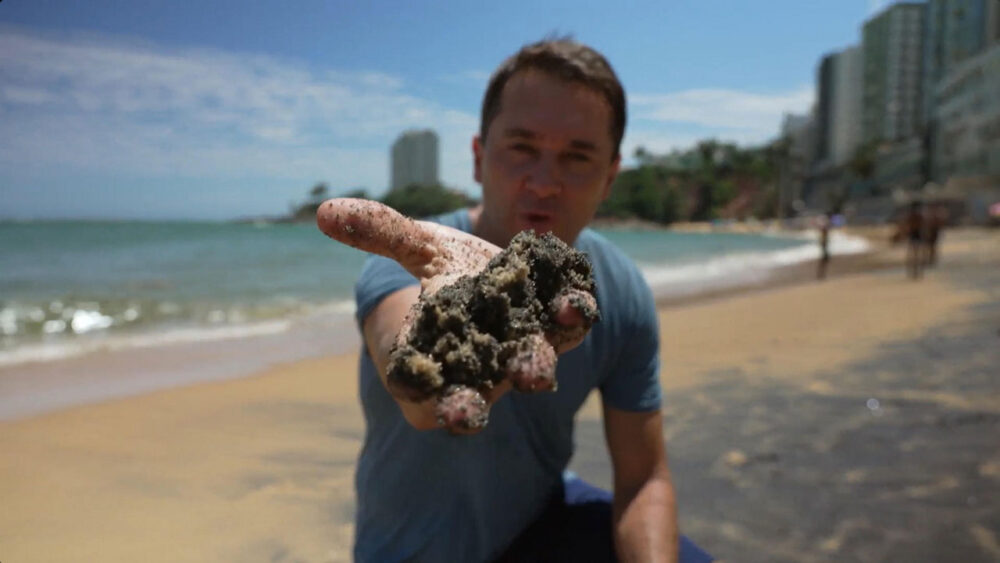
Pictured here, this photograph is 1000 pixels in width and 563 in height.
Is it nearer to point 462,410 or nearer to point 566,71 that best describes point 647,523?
point 566,71

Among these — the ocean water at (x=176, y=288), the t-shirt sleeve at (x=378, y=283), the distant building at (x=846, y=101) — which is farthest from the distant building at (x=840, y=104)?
the t-shirt sleeve at (x=378, y=283)

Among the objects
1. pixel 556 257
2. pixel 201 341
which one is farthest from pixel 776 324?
pixel 556 257

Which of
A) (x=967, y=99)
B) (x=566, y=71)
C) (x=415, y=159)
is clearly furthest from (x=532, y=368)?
(x=967, y=99)

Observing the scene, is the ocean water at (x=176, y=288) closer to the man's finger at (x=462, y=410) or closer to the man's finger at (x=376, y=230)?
the man's finger at (x=376, y=230)

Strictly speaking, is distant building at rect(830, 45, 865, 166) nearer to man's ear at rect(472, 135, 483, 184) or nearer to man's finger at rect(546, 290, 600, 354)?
man's ear at rect(472, 135, 483, 184)

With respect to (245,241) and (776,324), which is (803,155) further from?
(776,324)

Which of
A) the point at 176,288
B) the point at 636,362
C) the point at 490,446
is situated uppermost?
the point at 636,362

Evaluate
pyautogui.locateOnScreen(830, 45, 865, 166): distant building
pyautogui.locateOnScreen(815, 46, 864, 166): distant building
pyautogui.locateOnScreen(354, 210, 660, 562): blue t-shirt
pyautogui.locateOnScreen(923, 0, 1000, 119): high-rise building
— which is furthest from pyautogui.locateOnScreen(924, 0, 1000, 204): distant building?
pyautogui.locateOnScreen(354, 210, 660, 562): blue t-shirt
